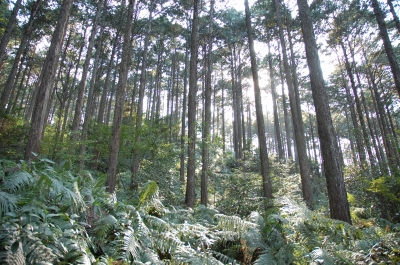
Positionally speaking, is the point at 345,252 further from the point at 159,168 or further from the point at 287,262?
the point at 159,168

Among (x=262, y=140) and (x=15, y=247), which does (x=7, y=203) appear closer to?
(x=15, y=247)

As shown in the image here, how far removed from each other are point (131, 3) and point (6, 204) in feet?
30.7

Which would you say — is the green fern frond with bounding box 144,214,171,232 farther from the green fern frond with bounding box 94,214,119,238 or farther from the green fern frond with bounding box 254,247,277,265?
the green fern frond with bounding box 254,247,277,265

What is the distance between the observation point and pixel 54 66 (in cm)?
766

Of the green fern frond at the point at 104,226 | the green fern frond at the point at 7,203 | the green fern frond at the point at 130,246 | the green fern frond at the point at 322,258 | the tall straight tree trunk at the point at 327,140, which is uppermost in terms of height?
the tall straight tree trunk at the point at 327,140

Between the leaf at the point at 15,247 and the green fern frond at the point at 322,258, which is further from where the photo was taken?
the green fern frond at the point at 322,258

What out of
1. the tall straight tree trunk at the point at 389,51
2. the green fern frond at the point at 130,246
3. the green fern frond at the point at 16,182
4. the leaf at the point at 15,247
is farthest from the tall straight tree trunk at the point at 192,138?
the tall straight tree trunk at the point at 389,51

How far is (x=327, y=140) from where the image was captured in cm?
619

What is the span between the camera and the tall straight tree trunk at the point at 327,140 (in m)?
5.68

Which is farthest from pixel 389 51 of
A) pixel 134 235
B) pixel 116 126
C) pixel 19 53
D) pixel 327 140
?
pixel 19 53

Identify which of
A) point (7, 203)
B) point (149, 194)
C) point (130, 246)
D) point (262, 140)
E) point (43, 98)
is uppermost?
point (43, 98)

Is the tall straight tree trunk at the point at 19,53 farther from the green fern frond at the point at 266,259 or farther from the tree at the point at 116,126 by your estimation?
the green fern frond at the point at 266,259

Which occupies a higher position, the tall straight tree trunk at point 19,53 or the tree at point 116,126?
the tall straight tree trunk at point 19,53

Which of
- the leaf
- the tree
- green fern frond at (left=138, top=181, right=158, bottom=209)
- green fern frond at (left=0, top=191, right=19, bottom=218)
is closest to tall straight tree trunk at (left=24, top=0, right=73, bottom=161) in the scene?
the tree
